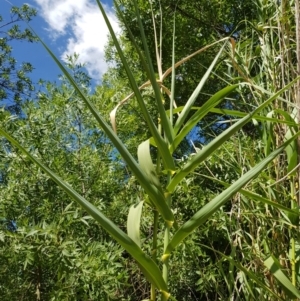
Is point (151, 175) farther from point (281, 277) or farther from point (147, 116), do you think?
point (281, 277)

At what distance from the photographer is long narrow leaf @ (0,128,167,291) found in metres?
0.44

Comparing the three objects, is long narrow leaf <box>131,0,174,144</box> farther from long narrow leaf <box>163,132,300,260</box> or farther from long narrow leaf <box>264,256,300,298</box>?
long narrow leaf <box>264,256,300,298</box>

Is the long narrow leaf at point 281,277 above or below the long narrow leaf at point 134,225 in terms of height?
below

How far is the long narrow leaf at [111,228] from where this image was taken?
0.44 m

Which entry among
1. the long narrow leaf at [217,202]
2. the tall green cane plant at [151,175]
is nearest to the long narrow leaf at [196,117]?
the tall green cane plant at [151,175]

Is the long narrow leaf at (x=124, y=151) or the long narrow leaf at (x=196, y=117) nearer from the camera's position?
the long narrow leaf at (x=124, y=151)

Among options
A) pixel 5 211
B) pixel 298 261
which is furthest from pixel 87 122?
pixel 298 261

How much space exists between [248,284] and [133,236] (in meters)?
0.40

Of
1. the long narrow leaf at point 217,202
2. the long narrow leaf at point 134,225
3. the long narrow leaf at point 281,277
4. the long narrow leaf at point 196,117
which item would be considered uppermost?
the long narrow leaf at point 196,117

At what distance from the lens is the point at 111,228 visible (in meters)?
0.45

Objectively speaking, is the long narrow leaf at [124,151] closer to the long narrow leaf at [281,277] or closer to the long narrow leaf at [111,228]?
the long narrow leaf at [111,228]

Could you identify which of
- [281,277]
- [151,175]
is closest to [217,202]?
[151,175]

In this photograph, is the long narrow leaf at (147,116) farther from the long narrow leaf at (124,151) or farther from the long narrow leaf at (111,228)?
the long narrow leaf at (111,228)

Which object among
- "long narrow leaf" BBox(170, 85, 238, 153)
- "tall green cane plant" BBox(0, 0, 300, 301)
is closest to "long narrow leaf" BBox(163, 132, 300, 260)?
"tall green cane plant" BBox(0, 0, 300, 301)
